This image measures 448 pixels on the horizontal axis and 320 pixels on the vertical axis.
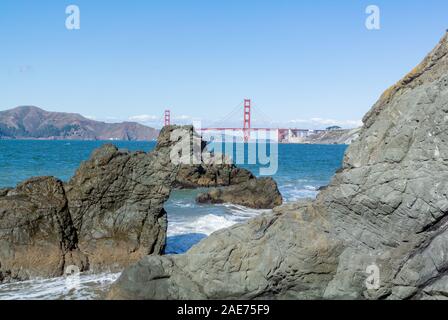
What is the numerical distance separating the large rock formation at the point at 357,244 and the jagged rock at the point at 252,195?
14164 mm

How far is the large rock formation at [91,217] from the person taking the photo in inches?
389

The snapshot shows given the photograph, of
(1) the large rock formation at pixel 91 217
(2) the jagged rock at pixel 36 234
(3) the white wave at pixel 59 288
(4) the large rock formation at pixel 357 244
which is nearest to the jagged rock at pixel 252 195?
(1) the large rock formation at pixel 91 217

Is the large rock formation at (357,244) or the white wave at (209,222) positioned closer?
the large rock formation at (357,244)

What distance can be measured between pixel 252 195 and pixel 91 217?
39.7 feet

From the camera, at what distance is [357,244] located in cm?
729

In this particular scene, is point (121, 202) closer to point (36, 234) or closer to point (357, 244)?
point (36, 234)

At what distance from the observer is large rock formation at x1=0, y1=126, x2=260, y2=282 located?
989 centimetres

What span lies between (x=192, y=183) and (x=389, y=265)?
25.1 m

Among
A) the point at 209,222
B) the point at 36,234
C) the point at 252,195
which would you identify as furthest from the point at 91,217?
the point at 252,195

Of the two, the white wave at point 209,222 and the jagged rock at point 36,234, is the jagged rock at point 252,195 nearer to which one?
the white wave at point 209,222
